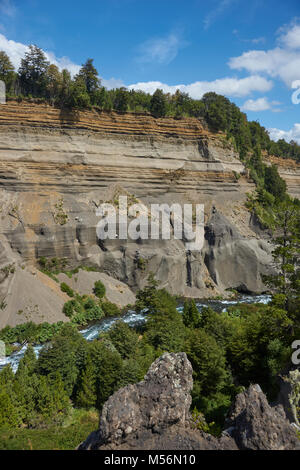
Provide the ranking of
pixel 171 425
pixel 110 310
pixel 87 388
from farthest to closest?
pixel 110 310 → pixel 87 388 → pixel 171 425

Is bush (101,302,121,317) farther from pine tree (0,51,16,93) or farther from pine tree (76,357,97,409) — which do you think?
pine tree (0,51,16,93)

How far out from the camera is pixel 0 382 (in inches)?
689

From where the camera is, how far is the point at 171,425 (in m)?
9.84

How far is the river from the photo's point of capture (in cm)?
2557

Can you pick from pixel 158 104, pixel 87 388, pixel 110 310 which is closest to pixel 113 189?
pixel 158 104

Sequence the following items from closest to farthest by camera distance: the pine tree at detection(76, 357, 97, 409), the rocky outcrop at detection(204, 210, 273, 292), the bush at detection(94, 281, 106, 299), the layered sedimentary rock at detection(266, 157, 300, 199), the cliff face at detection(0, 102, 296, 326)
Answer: the pine tree at detection(76, 357, 97, 409) < the bush at detection(94, 281, 106, 299) < the cliff face at detection(0, 102, 296, 326) < the rocky outcrop at detection(204, 210, 273, 292) < the layered sedimentary rock at detection(266, 157, 300, 199)

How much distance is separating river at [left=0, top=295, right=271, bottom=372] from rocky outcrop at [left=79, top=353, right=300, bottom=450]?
16.8 metres

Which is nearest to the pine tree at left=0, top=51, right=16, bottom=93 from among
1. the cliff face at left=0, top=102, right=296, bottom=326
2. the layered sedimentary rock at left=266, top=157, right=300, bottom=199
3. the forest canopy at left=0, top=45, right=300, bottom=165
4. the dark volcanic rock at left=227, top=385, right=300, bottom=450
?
the forest canopy at left=0, top=45, right=300, bottom=165

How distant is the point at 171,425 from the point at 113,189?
38393mm

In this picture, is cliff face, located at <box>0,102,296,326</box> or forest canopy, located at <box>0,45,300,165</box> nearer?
cliff face, located at <box>0,102,296,326</box>

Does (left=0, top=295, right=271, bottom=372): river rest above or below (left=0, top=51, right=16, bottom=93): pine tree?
below

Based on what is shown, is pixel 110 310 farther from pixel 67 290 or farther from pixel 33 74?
pixel 33 74

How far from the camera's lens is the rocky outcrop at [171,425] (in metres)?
8.67

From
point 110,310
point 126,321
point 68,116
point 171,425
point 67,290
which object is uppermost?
point 68,116
